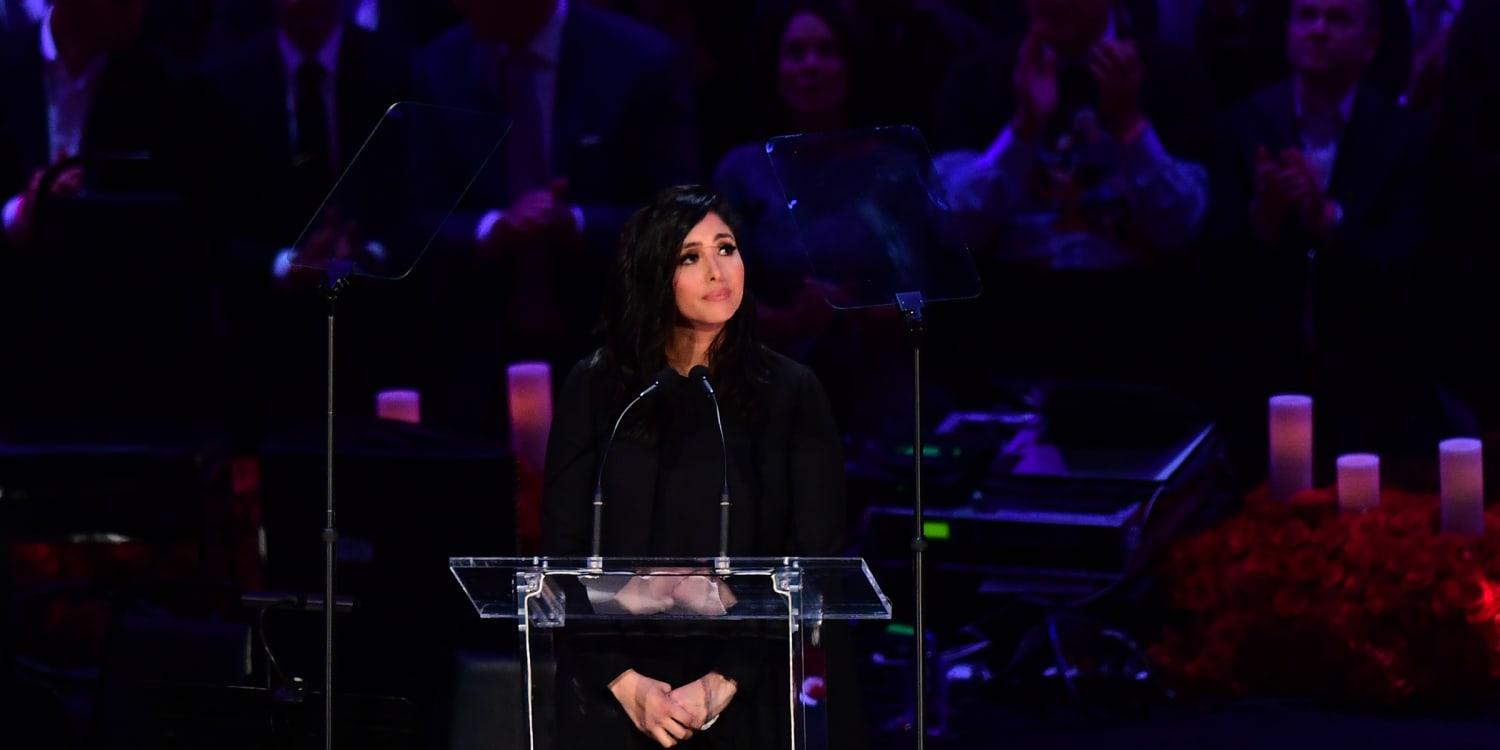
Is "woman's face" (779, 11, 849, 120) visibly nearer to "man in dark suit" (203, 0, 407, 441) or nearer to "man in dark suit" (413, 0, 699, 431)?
"man in dark suit" (413, 0, 699, 431)

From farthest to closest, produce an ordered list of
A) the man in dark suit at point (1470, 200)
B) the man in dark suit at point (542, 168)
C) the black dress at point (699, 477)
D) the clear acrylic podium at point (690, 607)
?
the man in dark suit at point (542, 168), the man in dark suit at point (1470, 200), the black dress at point (699, 477), the clear acrylic podium at point (690, 607)

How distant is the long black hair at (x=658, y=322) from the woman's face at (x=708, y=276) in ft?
0.05

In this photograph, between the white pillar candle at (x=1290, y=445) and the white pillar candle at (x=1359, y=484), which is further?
the white pillar candle at (x=1290, y=445)

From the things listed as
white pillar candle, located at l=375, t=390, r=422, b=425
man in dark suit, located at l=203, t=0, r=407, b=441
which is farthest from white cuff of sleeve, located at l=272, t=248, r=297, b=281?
white pillar candle, located at l=375, t=390, r=422, b=425

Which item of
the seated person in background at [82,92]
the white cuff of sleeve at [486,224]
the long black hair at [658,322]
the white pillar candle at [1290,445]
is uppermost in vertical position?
the seated person in background at [82,92]

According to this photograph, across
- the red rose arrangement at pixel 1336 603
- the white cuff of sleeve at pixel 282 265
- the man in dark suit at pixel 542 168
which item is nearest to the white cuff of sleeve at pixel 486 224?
the man in dark suit at pixel 542 168

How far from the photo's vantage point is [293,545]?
4.36 meters

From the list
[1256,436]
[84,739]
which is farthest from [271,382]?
[1256,436]

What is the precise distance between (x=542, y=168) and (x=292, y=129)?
2.48 feet

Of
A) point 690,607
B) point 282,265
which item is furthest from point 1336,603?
point 282,265

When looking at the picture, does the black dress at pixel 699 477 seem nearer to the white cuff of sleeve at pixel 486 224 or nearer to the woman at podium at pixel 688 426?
the woman at podium at pixel 688 426

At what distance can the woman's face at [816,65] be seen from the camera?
5.63m

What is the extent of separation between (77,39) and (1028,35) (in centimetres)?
285

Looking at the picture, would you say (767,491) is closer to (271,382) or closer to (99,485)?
(99,485)
